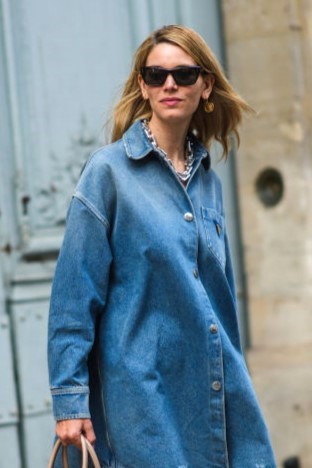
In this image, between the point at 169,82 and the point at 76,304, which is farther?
the point at 169,82

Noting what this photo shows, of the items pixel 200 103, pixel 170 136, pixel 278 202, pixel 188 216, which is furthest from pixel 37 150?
pixel 188 216

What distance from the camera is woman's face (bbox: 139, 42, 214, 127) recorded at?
3.97m

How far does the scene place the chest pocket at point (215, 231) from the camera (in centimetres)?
404

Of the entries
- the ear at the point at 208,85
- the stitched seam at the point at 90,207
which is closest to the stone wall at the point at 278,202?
A: the ear at the point at 208,85

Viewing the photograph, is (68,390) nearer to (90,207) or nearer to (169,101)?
(90,207)

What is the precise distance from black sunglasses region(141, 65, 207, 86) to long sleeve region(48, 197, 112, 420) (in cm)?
39

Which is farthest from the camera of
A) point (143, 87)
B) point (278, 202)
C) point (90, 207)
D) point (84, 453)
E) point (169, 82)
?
point (278, 202)

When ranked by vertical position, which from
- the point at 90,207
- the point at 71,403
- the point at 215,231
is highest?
the point at 90,207

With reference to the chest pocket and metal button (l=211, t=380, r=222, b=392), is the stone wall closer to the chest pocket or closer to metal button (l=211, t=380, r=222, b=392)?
the chest pocket

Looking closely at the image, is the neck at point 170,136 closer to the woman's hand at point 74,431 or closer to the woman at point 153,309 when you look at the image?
the woman at point 153,309

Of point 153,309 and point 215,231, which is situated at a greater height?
point 215,231

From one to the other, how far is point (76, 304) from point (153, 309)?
0.21 metres

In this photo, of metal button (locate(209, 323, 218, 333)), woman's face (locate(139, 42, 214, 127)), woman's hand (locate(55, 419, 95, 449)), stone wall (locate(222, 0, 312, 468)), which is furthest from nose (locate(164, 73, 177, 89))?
stone wall (locate(222, 0, 312, 468))

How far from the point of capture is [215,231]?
4086 millimetres
